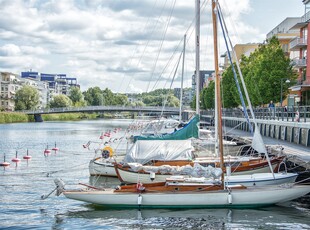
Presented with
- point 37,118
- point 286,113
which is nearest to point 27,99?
point 37,118

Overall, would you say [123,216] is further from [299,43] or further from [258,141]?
[299,43]

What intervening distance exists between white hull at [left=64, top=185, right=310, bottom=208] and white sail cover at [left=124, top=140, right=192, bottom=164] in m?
6.54

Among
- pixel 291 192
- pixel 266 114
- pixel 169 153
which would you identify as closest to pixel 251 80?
pixel 266 114

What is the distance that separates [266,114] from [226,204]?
38.3 m

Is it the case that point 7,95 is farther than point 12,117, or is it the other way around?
point 7,95

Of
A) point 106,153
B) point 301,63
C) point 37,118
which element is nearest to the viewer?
point 106,153

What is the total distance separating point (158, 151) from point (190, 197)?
7.25 meters

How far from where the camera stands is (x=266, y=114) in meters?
Result: 61.2

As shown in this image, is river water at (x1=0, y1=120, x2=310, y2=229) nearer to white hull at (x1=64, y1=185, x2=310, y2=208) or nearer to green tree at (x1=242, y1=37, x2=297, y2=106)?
white hull at (x1=64, y1=185, x2=310, y2=208)

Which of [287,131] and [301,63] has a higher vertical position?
[301,63]

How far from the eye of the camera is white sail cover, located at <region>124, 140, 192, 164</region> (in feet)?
102

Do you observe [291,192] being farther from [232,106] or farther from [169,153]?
[232,106]

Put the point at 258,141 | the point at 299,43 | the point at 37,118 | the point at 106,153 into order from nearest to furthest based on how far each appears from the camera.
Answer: the point at 258,141, the point at 106,153, the point at 299,43, the point at 37,118

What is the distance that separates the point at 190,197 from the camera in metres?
24.3
